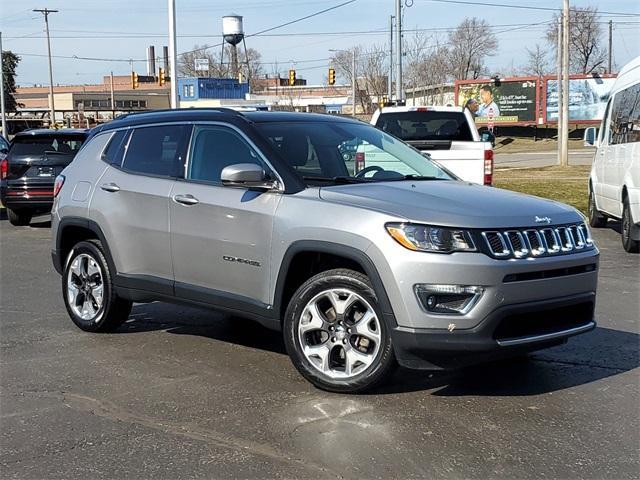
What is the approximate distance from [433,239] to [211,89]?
79780 millimetres

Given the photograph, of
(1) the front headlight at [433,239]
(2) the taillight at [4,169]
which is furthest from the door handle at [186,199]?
(2) the taillight at [4,169]

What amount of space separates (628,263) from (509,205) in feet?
20.1

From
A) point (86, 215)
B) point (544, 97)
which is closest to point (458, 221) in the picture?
point (86, 215)

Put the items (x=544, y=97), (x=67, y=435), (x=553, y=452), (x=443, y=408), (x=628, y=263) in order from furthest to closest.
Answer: (x=544, y=97) < (x=628, y=263) < (x=443, y=408) < (x=67, y=435) < (x=553, y=452)

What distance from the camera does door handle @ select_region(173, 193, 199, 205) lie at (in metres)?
5.82

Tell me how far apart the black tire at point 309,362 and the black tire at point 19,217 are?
11.3 metres

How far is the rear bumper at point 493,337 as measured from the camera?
181 inches

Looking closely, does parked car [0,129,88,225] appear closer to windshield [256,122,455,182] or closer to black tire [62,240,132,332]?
black tire [62,240,132,332]

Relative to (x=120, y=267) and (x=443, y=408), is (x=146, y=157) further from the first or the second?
(x=443, y=408)

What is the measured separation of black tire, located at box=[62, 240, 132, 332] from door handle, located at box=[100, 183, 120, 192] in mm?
469

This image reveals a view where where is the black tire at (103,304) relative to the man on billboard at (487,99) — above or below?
below

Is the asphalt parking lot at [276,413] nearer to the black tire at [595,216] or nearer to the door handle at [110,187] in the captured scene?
the door handle at [110,187]

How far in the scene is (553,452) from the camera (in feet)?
13.8

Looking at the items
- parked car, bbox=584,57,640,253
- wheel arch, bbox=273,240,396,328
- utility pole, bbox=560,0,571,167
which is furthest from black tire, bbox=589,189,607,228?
utility pole, bbox=560,0,571,167
